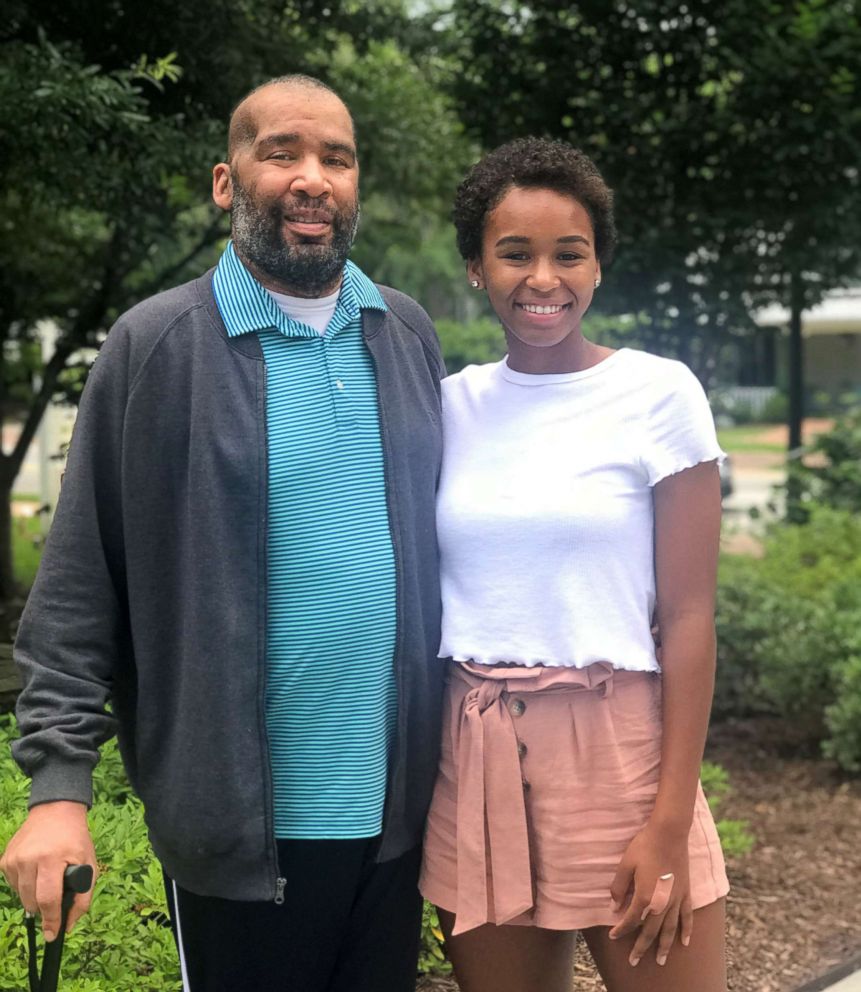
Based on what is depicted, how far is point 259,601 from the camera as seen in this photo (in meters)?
2.02

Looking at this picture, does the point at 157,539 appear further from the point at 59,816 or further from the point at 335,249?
the point at 335,249

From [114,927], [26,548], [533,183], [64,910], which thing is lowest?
[26,548]

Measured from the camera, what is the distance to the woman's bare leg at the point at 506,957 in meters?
2.22

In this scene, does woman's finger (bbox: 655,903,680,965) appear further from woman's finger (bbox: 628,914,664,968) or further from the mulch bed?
the mulch bed

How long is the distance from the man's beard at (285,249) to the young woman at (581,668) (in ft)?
1.01

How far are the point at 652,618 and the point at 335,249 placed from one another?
840mm

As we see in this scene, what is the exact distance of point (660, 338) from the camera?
303 inches

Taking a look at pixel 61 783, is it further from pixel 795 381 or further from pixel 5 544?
pixel 795 381

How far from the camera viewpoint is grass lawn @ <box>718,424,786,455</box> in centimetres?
3066

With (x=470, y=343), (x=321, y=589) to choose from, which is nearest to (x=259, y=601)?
(x=321, y=589)

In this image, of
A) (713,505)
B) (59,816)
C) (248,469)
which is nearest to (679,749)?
(713,505)

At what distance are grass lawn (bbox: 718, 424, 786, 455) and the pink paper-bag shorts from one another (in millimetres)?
26332

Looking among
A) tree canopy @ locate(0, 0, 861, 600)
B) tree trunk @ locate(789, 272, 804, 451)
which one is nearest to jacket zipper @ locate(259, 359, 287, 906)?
tree canopy @ locate(0, 0, 861, 600)

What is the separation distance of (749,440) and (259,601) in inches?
1295
